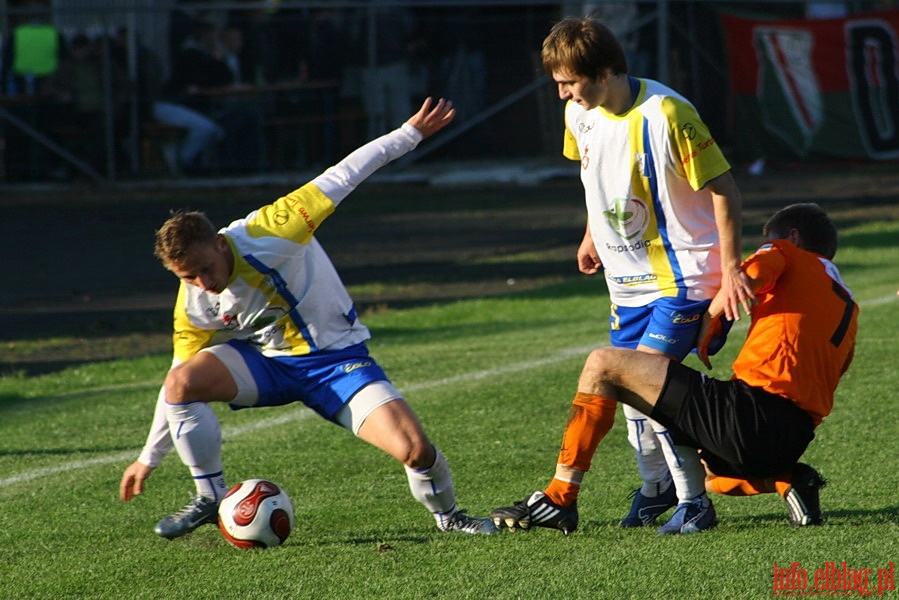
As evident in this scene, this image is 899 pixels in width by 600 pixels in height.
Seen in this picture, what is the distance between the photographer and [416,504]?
18.9 ft

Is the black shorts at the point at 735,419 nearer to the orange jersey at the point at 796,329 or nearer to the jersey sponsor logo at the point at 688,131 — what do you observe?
the orange jersey at the point at 796,329

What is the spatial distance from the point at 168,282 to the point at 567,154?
9313 millimetres

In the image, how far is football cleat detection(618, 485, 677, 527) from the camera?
5.17m

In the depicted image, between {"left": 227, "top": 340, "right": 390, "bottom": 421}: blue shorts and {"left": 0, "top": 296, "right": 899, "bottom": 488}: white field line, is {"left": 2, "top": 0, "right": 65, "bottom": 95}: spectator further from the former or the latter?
{"left": 227, "top": 340, "right": 390, "bottom": 421}: blue shorts

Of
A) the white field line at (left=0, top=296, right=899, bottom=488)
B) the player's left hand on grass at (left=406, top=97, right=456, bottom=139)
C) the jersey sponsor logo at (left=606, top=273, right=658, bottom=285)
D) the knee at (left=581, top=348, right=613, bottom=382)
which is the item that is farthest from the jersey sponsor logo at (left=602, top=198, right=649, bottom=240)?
the white field line at (left=0, top=296, right=899, bottom=488)

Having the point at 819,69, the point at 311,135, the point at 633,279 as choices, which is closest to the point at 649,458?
the point at 633,279

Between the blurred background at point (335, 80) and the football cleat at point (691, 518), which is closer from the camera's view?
the football cleat at point (691, 518)

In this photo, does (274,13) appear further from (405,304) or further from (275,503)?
(275,503)

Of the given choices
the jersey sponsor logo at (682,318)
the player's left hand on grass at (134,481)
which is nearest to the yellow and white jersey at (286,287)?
the player's left hand on grass at (134,481)

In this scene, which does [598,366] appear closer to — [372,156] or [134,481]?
[372,156]

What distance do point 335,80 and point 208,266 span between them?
16453mm

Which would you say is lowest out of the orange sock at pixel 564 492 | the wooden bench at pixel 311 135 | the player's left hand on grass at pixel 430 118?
the wooden bench at pixel 311 135

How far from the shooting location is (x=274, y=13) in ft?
71.2

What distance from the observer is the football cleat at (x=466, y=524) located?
512cm
